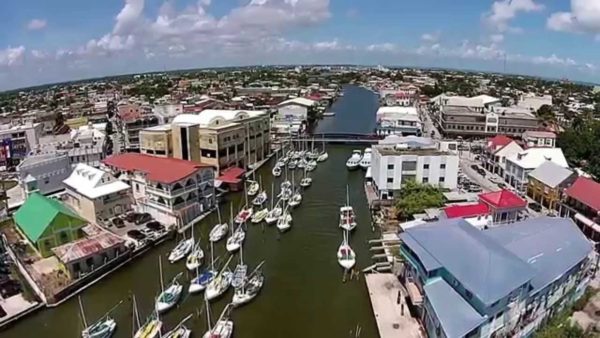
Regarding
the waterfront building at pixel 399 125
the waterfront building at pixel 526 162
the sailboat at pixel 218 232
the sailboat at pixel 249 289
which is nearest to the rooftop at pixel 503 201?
the waterfront building at pixel 526 162

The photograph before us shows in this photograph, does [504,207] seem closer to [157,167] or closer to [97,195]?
[157,167]

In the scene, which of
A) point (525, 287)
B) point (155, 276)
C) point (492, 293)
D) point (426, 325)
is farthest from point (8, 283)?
point (525, 287)

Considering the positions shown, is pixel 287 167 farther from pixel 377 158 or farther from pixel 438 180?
pixel 438 180

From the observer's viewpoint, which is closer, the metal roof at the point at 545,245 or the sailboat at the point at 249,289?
the metal roof at the point at 545,245

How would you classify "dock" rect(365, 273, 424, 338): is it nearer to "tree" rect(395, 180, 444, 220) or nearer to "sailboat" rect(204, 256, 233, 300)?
"sailboat" rect(204, 256, 233, 300)

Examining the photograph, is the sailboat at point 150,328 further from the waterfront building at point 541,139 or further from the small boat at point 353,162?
the waterfront building at point 541,139
